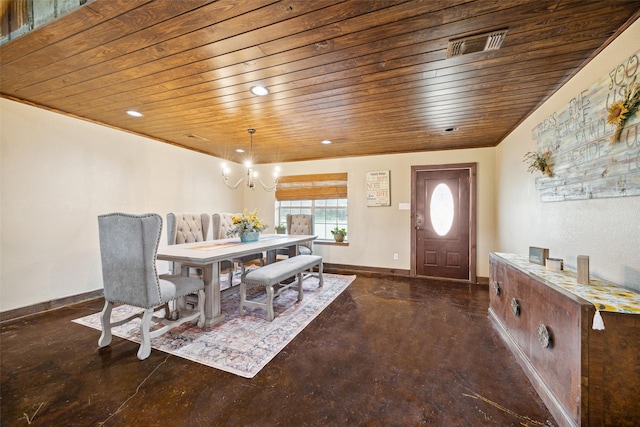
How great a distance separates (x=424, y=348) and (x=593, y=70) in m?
2.51

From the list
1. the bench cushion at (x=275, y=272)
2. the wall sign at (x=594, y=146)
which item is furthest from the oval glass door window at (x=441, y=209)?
the bench cushion at (x=275, y=272)

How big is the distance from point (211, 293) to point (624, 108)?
11.4ft

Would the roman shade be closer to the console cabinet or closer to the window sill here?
the window sill

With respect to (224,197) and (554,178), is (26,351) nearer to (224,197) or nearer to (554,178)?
(224,197)

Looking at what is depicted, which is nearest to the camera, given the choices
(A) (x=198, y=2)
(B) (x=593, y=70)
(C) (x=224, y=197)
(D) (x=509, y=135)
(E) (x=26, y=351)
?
(A) (x=198, y=2)

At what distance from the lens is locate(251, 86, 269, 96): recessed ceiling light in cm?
235

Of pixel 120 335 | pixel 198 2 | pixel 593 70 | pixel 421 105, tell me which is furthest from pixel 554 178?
pixel 120 335

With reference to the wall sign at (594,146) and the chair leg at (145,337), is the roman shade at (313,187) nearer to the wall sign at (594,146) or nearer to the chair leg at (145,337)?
the wall sign at (594,146)

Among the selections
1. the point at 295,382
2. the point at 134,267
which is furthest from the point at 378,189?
the point at 134,267

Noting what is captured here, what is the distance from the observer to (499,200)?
155 inches

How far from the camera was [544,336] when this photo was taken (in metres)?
1.58

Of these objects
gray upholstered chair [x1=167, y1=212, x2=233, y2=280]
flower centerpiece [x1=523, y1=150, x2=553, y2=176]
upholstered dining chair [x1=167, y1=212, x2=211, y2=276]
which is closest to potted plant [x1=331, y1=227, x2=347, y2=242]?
gray upholstered chair [x1=167, y1=212, x2=233, y2=280]

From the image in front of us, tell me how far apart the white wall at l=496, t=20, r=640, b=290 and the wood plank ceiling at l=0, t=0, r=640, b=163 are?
131mm

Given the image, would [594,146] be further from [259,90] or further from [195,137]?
[195,137]
